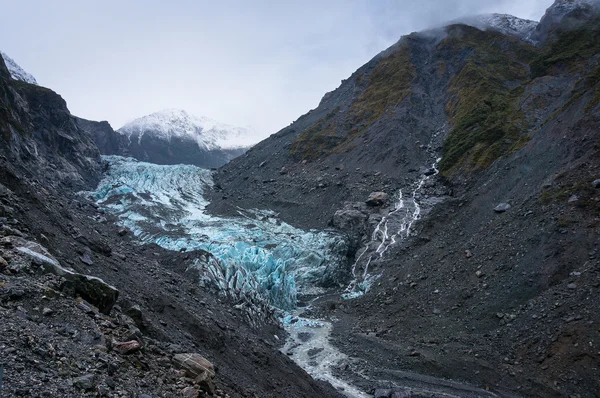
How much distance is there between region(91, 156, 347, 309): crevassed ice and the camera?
3009 centimetres

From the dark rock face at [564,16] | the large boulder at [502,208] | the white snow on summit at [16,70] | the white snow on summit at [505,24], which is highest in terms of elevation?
the white snow on summit at [16,70]

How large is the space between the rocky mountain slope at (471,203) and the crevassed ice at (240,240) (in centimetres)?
280

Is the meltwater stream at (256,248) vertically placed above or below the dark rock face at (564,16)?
below

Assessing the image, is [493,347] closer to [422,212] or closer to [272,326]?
[272,326]

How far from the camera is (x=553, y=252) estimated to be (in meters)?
21.2

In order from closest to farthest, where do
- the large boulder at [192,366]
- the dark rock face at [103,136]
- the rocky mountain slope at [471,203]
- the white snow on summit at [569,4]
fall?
the large boulder at [192,366] → the rocky mountain slope at [471,203] → the white snow on summit at [569,4] → the dark rock face at [103,136]

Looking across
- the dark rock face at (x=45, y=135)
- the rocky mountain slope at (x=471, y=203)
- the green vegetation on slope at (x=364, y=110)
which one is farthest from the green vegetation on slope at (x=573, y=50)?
the dark rock face at (x=45, y=135)

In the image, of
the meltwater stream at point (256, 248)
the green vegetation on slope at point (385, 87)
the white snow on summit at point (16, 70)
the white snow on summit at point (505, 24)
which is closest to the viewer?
the meltwater stream at point (256, 248)

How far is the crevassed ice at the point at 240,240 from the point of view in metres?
30.1

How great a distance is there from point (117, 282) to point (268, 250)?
21252 millimetres

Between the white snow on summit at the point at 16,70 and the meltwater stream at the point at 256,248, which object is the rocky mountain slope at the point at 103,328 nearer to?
the meltwater stream at the point at 256,248

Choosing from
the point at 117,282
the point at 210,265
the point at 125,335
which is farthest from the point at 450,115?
the point at 125,335

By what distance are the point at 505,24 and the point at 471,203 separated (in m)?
66.6

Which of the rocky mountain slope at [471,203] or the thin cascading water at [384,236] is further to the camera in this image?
the thin cascading water at [384,236]
